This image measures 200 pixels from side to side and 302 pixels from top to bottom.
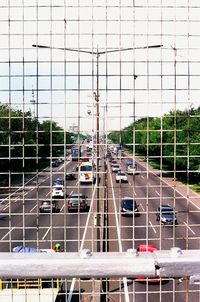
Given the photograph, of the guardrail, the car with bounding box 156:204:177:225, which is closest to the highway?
the car with bounding box 156:204:177:225

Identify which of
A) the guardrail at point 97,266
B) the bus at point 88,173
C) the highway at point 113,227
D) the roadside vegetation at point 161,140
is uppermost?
the roadside vegetation at point 161,140

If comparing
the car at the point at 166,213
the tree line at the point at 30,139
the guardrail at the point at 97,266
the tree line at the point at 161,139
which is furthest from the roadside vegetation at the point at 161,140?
the guardrail at the point at 97,266

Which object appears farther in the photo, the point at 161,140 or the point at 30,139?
the point at 30,139

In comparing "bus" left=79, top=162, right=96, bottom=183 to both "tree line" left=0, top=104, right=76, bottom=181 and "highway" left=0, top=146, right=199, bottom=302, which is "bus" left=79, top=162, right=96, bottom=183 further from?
"tree line" left=0, top=104, right=76, bottom=181

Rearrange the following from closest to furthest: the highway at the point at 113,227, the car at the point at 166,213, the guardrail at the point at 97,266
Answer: the guardrail at the point at 97,266
the highway at the point at 113,227
the car at the point at 166,213

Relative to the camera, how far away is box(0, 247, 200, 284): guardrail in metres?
1.49

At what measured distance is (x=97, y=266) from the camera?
1493 mm

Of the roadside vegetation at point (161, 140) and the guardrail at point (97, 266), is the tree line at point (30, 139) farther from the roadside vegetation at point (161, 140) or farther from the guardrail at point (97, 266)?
the guardrail at point (97, 266)

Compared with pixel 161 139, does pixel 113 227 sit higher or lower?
lower

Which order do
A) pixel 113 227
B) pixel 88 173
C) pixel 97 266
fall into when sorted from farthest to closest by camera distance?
1. pixel 88 173
2. pixel 113 227
3. pixel 97 266

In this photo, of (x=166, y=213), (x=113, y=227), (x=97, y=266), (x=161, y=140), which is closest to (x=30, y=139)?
(x=113, y=227)

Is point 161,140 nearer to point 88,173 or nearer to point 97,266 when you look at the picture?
point 97,266

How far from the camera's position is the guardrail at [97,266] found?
4.89ft

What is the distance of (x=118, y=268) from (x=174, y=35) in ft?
5.51
